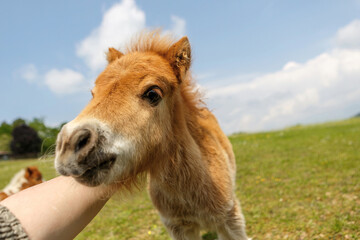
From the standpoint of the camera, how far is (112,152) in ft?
7.00

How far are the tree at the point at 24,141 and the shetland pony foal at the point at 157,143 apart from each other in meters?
58.4

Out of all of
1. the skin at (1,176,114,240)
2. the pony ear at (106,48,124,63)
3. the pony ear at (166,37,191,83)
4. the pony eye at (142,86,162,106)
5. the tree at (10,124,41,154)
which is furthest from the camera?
the tree at (10,124,41,154)

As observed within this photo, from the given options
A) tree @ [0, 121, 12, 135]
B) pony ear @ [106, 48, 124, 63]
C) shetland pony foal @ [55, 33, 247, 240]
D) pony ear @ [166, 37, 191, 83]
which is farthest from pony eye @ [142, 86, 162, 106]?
tree @ [0, 121, 12, 135]

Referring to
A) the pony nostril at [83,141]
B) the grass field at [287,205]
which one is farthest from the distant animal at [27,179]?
the pony nostril at [83,141]

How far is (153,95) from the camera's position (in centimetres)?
264

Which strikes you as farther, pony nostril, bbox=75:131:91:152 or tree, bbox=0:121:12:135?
tree, bbox=0:121:12:135

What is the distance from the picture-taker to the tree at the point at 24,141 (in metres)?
53.0

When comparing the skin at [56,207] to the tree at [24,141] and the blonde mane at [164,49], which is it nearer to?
the blonde mane at [164,49]

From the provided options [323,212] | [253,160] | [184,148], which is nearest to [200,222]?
[184,148]

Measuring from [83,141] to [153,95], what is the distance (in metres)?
0.91

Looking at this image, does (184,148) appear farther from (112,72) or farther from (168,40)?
(168,40)

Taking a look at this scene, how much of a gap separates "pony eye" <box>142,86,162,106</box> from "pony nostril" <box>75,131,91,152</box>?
0.77 metres

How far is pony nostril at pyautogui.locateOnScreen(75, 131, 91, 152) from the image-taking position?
1958mm

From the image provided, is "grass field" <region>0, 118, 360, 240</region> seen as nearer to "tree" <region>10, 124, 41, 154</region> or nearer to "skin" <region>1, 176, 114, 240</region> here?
"skin" <region>1, 176, 114, 240</region>
